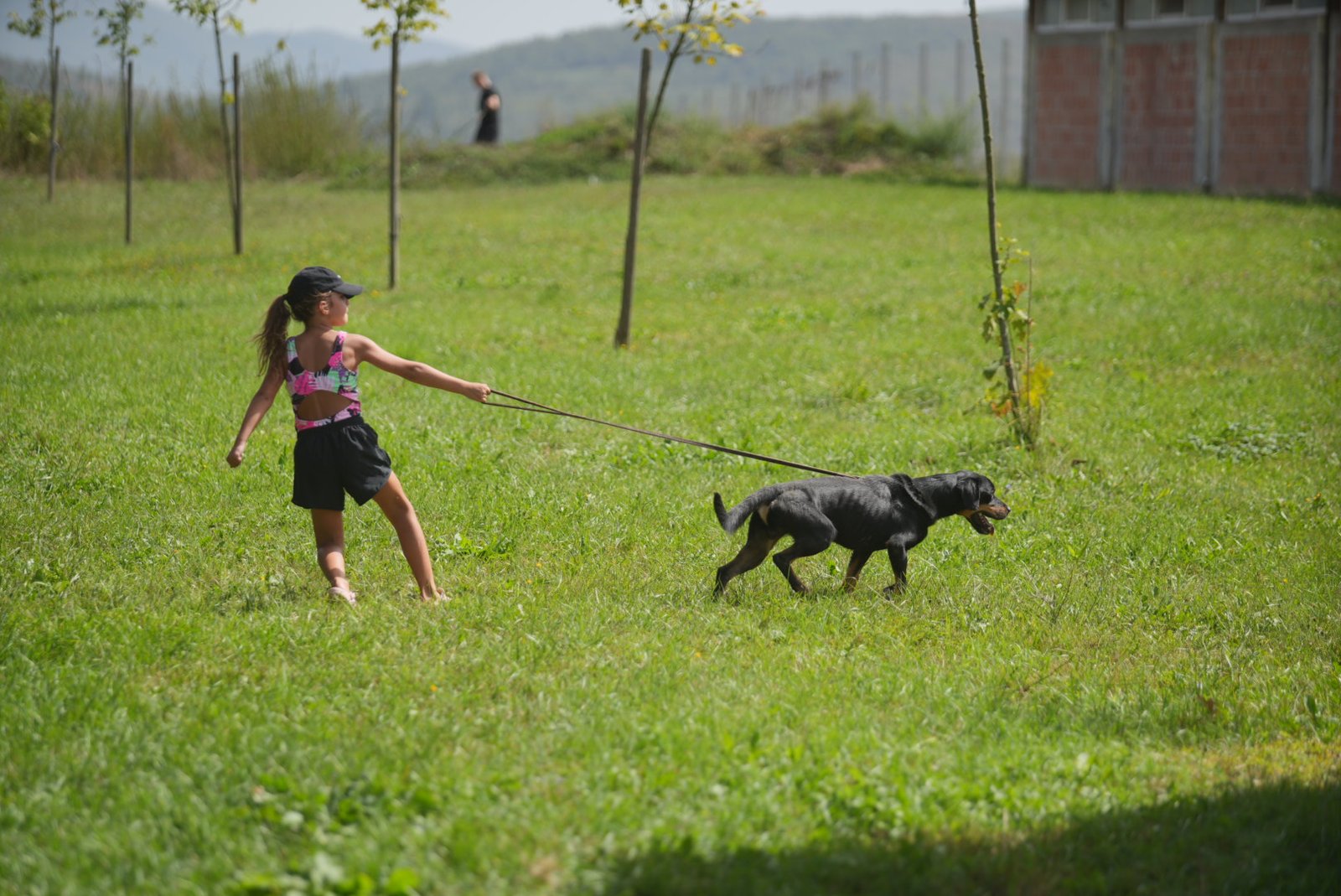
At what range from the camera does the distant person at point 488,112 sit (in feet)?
109

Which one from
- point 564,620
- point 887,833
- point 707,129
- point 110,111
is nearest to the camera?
point 887,833

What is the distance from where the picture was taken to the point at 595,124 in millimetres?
32750

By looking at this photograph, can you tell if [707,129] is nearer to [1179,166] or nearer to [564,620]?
[1179,166]

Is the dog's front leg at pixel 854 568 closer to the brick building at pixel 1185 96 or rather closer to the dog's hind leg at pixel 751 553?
the dog's hind leg at pixel 751 553

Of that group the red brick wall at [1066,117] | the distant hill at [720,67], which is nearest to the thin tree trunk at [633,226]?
the red brick wall at [1066,117]

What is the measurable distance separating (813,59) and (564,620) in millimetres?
91585

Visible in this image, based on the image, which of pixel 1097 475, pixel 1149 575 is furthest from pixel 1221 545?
pixel 1097 475

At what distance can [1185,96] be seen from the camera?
2548cm

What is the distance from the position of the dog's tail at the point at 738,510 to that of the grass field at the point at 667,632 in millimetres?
460

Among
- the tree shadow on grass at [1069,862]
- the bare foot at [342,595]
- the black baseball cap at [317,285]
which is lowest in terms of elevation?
the tree shadow on grass at [1069,862]

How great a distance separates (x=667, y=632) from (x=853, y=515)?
1.17 m

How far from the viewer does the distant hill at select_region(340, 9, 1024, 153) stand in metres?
85.0

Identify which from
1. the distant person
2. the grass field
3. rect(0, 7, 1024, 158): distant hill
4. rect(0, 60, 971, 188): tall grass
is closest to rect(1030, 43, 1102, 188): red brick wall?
rect(0, 60, 971, 188): tall grass

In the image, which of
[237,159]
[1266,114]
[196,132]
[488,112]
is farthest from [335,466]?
[488,112]
